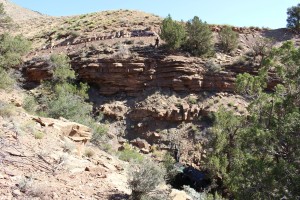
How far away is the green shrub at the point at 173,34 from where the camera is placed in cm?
2784

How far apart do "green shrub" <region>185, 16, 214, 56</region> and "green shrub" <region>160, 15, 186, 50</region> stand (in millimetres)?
740

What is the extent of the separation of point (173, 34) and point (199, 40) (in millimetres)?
2224

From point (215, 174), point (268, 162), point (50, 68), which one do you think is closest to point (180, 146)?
point (215, 174)

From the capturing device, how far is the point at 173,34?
27.9 m

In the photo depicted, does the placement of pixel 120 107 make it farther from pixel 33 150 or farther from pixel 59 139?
pixel 33 150

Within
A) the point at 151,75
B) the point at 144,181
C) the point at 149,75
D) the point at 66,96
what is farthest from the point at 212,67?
the point at 144,181

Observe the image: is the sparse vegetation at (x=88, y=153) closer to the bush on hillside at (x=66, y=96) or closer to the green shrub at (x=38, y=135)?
the green shrub at (x=38, y=135)

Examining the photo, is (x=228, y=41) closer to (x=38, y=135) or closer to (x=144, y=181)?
(x=38, y=135)

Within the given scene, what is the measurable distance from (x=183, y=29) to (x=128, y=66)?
572 centimetres

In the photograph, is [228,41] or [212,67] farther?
[228,41]

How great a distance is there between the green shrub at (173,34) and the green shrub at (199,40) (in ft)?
2.43

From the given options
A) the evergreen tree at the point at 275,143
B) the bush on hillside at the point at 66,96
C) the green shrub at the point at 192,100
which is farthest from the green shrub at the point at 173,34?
the evergreen tree at the point at 275,143

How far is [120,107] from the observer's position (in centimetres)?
2531

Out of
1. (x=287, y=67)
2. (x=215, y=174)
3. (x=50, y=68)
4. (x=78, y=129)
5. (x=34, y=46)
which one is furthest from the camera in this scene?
(x=34, y=46)
